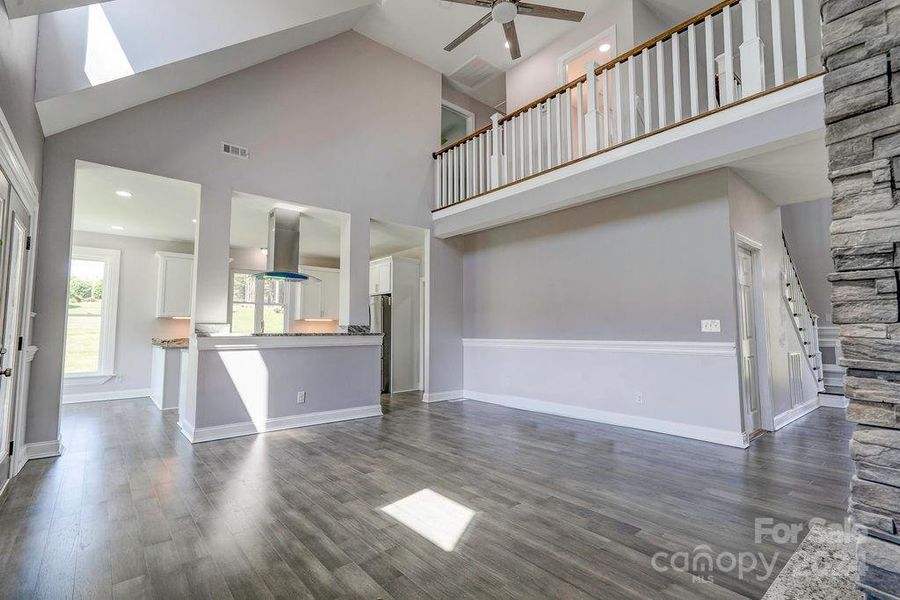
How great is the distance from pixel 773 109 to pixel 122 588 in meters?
4.77

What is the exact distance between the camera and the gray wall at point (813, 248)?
21.2 ft

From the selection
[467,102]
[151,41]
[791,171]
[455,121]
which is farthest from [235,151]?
[791,171]

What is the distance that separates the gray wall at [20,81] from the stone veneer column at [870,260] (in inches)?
145

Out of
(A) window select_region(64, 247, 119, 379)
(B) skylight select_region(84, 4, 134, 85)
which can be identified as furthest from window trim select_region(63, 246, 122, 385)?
(B) skylight select_region(84, 4, 134, 85)

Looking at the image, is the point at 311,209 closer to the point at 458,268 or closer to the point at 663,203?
the point at 458,268

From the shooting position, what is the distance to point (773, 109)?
10.1 feet

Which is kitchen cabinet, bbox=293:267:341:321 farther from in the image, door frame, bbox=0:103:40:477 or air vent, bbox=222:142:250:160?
door frame, bbox=0:103:40:477

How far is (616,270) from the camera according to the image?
471 cm

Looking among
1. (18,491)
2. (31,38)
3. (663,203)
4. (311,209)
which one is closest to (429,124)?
(311,209)

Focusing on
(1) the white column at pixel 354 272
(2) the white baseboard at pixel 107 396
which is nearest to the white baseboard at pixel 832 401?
(1) the white column at pixel 354 272

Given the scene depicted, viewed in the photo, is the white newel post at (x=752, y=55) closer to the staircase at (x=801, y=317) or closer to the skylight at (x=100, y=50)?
the staircase at (x=801, y=317)

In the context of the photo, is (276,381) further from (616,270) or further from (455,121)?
(455,121)

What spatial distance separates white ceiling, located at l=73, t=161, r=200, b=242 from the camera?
4105 mm

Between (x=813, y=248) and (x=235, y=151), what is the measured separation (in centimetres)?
835
